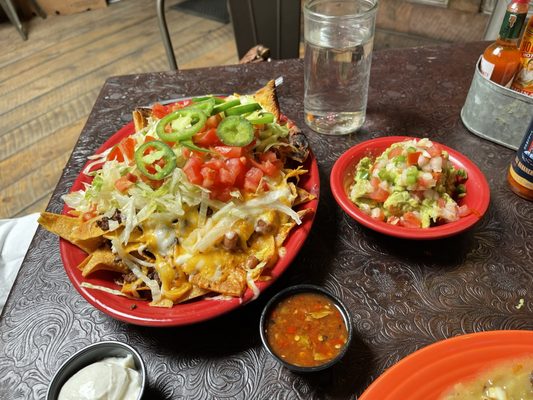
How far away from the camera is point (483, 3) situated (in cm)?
342

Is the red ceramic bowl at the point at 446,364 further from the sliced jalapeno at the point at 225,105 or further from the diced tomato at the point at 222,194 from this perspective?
the sliced jalapeno at the point at 225,105

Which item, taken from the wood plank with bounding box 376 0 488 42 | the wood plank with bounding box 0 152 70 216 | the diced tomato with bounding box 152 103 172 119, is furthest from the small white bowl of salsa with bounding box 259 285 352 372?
the wood plank with bounding box 376 0 488 42

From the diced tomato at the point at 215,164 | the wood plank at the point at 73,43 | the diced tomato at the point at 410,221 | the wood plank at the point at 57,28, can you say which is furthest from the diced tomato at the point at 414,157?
the wood plank at the point at 57,28

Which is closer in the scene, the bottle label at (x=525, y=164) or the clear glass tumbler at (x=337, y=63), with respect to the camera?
the bottle label at (x=525, y=164)

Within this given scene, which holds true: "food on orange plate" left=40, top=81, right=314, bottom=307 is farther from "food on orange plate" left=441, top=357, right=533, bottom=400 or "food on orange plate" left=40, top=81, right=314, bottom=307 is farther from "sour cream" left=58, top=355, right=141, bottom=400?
"food on orange plate" left=441, top=357, right=533, bottom=400

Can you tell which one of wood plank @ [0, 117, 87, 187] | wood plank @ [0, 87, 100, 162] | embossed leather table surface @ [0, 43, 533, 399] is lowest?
wood plank @ [0, 117, 87, 187]

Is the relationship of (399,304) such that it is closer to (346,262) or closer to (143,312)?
(346,262)

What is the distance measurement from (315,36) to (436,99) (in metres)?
0.64

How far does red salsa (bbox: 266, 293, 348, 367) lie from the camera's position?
3.08 feet

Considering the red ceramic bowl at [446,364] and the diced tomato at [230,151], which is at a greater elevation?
the diced tomato at [230,151]

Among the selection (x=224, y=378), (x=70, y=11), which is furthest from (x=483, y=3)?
(x=70, y=11)

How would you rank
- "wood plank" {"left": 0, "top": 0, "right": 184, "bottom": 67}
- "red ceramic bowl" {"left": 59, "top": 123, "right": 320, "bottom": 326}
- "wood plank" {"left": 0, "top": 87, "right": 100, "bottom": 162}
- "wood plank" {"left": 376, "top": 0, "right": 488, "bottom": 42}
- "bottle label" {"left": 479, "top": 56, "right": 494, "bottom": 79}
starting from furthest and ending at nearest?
"wood plank" {"left": 0, "top": 0, "right": 184, "bottom": 67}
"wood plank" {"left": 376, "top": 0, "right": 488, "bottom": 42}
"wood plank" {"left": 0, "top": 87, "right": 100, "bottom": 162}
"bottle label" {"left": 479, "top": 56, "right": 494, "bottom": 79}
"red ceramic bowl" {"left": 59, "top": 123, "right": 320, "bottom": 326}

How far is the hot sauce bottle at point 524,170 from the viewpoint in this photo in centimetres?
127

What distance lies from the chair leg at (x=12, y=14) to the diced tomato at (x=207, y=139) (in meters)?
4.26
